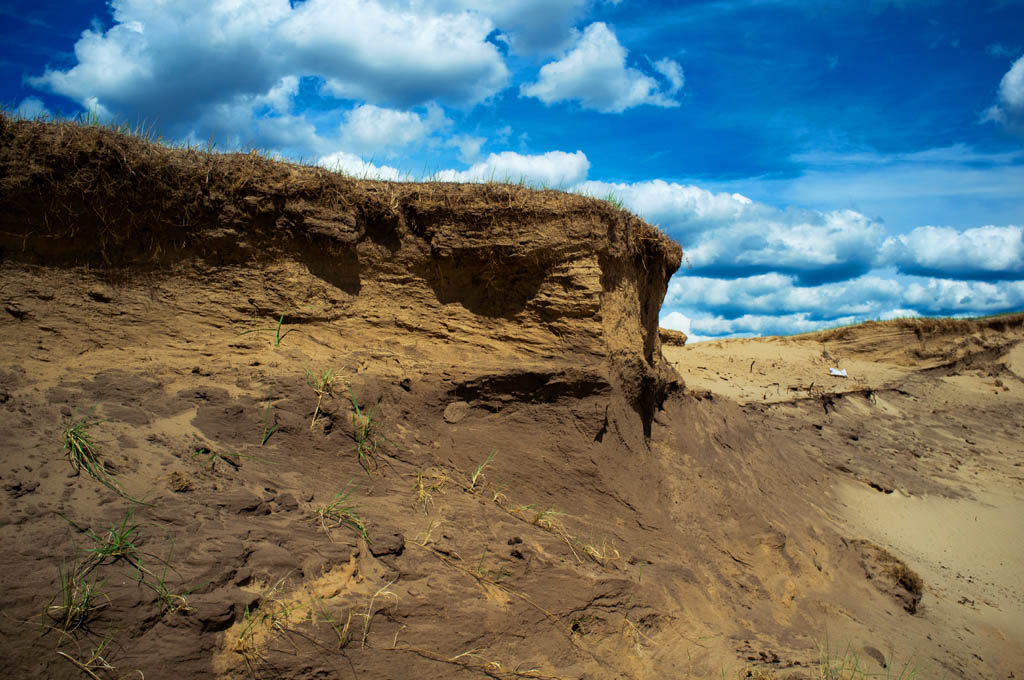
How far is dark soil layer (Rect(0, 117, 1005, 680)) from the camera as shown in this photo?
2957 millimetres

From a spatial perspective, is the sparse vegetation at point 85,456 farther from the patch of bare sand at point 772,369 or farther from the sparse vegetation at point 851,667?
the patch of bare sand at point 772,369

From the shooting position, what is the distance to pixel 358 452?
4375 mm

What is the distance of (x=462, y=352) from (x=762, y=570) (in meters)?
3.25

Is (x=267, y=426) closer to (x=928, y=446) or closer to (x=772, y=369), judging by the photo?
(x=772, y=369)

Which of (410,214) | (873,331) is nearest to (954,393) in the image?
(873,331)

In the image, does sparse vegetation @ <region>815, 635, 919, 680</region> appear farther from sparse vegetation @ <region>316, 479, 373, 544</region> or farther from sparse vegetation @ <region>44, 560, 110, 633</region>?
sparse vegetation @ <region>44, 560, 110, 633</region>

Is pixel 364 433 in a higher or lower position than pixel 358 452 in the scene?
higher

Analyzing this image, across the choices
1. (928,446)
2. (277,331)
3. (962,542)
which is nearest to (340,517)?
(277,331)

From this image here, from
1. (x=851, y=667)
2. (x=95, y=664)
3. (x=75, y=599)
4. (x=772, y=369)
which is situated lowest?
(x=851, y=667)

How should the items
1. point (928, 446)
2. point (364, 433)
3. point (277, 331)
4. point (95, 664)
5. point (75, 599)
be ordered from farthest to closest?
point (928, 446) < point (277, 331) < point (364, 433) < point (75, 599) < point (95, 664)

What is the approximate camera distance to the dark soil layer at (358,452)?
296cm

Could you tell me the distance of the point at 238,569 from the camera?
10.1ft

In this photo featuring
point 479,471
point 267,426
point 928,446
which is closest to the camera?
point 267,426

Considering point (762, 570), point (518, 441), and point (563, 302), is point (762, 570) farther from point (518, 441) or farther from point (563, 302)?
point (563, 302)
